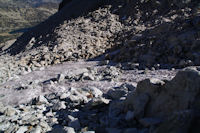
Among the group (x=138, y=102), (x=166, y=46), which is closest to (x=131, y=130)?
(x=138, y=102)

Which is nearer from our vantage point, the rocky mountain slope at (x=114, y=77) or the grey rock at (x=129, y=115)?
the rocky mountain slope at (x=114, y=77)

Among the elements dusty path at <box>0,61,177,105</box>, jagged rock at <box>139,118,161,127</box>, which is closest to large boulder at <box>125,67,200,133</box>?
jagged rock at <box>139,118,161,127</box>

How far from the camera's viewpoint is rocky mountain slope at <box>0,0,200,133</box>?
361cm

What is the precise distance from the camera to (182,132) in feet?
8.96

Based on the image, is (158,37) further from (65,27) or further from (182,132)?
(65,27)

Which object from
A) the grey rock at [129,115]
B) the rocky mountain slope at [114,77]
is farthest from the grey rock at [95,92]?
the grey rock at [129,115]

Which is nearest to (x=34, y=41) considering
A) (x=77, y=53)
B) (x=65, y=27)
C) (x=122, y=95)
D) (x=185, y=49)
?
(x=65, y=27)

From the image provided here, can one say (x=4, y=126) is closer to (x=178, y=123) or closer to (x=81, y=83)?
(x=81, y=83)

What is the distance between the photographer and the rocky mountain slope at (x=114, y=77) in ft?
11.8

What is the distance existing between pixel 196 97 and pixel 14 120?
4.20 m

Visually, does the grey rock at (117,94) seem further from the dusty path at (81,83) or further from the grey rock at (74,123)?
the grey rock at (74,123)

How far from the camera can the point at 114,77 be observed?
8.16 m

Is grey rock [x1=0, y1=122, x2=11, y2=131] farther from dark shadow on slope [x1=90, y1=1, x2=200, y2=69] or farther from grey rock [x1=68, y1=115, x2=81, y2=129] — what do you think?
dark shadow on slope [x1=90, y1=1, x2=200, y2=69]

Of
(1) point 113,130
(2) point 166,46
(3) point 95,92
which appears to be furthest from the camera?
(2) point 166,46
